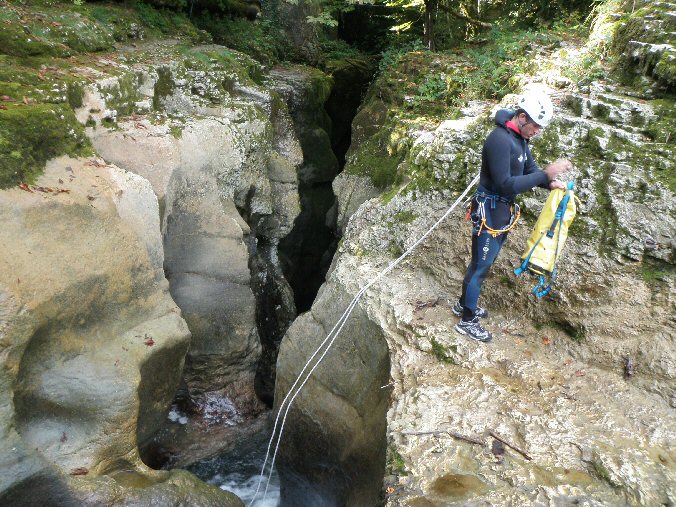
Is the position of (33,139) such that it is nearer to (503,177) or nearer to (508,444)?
(503,177)

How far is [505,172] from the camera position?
451 centimetres

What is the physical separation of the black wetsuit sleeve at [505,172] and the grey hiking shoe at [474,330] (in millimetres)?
1501

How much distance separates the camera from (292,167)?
1055 cm

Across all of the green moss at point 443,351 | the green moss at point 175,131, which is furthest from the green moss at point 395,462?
the green moss at point 175,131

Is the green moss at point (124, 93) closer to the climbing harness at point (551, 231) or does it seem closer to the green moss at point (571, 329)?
the climbing harness at point (551, 231)

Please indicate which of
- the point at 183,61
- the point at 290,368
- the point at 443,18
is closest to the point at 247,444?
the point at 290,368

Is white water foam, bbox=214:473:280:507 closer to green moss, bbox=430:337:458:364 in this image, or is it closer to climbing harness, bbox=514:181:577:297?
green moss, bbox=430:337:458:364

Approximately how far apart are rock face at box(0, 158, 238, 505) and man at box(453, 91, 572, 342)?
3.82 metres

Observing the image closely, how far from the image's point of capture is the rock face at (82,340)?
198 inches

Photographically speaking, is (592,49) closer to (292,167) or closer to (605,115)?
(605,115)

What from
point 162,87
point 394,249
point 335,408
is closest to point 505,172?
point 394,249

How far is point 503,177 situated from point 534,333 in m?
1.94

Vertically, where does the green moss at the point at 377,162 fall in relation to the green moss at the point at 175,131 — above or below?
below

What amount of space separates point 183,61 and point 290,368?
6.12m
